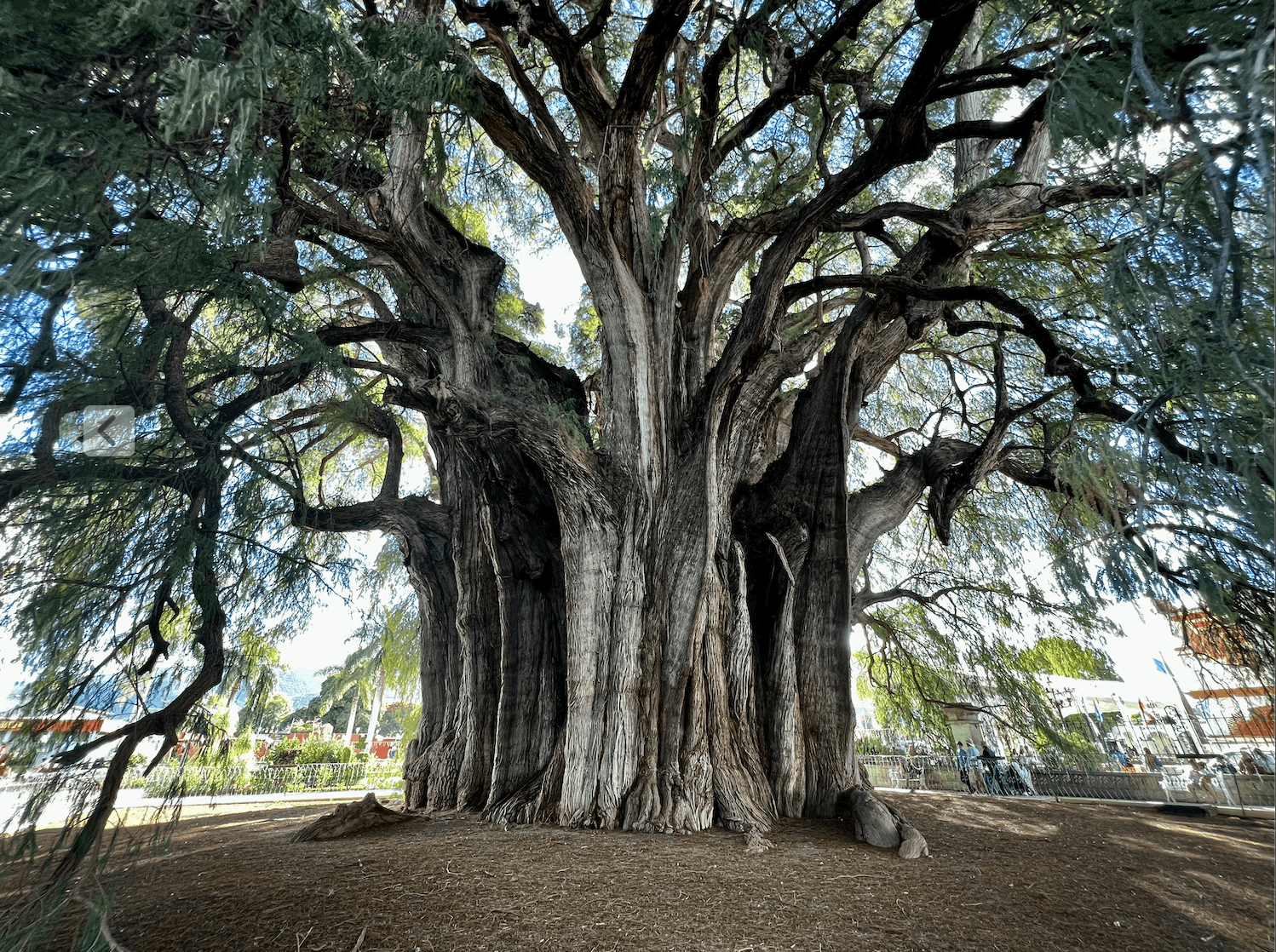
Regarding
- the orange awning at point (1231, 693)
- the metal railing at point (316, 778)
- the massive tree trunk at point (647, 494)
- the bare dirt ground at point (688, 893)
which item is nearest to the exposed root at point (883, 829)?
the bare dirt ground at point (688, 893)

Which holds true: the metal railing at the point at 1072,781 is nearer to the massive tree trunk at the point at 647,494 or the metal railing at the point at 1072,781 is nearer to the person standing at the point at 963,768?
the person standing at the point at 963,768

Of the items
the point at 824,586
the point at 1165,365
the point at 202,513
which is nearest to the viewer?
the point at 1165,365

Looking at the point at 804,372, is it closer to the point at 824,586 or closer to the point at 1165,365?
the point at 824,586

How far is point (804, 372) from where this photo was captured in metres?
7.02

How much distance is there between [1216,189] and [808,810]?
4701mm

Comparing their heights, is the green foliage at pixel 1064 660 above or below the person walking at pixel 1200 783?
above

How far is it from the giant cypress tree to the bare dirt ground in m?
0.78

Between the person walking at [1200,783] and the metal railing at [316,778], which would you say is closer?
the person walking at [1200,783]

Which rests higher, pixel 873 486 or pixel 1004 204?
pixel 1004 204

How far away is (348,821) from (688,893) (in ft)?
8.96

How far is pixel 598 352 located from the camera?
8.01 meters

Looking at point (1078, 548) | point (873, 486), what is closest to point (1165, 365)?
point (1078, 548)

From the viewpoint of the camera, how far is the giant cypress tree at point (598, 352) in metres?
1.77

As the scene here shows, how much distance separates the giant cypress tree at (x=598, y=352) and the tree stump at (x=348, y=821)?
0.82 m
